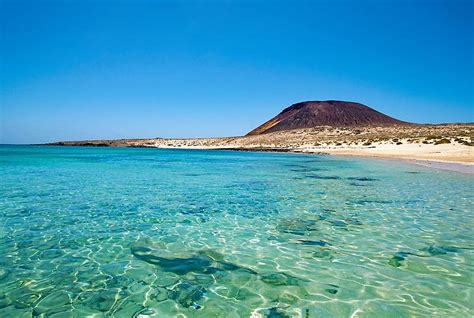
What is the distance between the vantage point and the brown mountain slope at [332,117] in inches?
5576

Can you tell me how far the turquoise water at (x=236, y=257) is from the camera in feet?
15.5

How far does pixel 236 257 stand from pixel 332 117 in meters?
153

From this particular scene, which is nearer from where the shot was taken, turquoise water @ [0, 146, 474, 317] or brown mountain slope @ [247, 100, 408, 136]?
turquoise water @ [0, 146, 474, 317]

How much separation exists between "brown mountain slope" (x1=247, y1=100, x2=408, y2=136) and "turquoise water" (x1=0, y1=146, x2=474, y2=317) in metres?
127

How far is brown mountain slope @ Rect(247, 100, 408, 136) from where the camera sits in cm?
14162

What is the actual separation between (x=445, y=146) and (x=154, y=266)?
44.9 meters

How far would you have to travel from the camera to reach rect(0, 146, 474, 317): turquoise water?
15.5 feet

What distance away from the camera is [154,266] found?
608 centimetres

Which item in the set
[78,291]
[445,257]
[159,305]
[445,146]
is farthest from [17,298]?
[445,146]

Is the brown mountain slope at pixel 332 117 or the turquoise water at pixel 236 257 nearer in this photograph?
the turquoise water at pixel 236 257

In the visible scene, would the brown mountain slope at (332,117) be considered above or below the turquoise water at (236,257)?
above

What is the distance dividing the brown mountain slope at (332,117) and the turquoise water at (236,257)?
417 feet

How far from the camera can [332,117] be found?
495ft

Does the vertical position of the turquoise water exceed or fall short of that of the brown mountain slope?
it falls short
